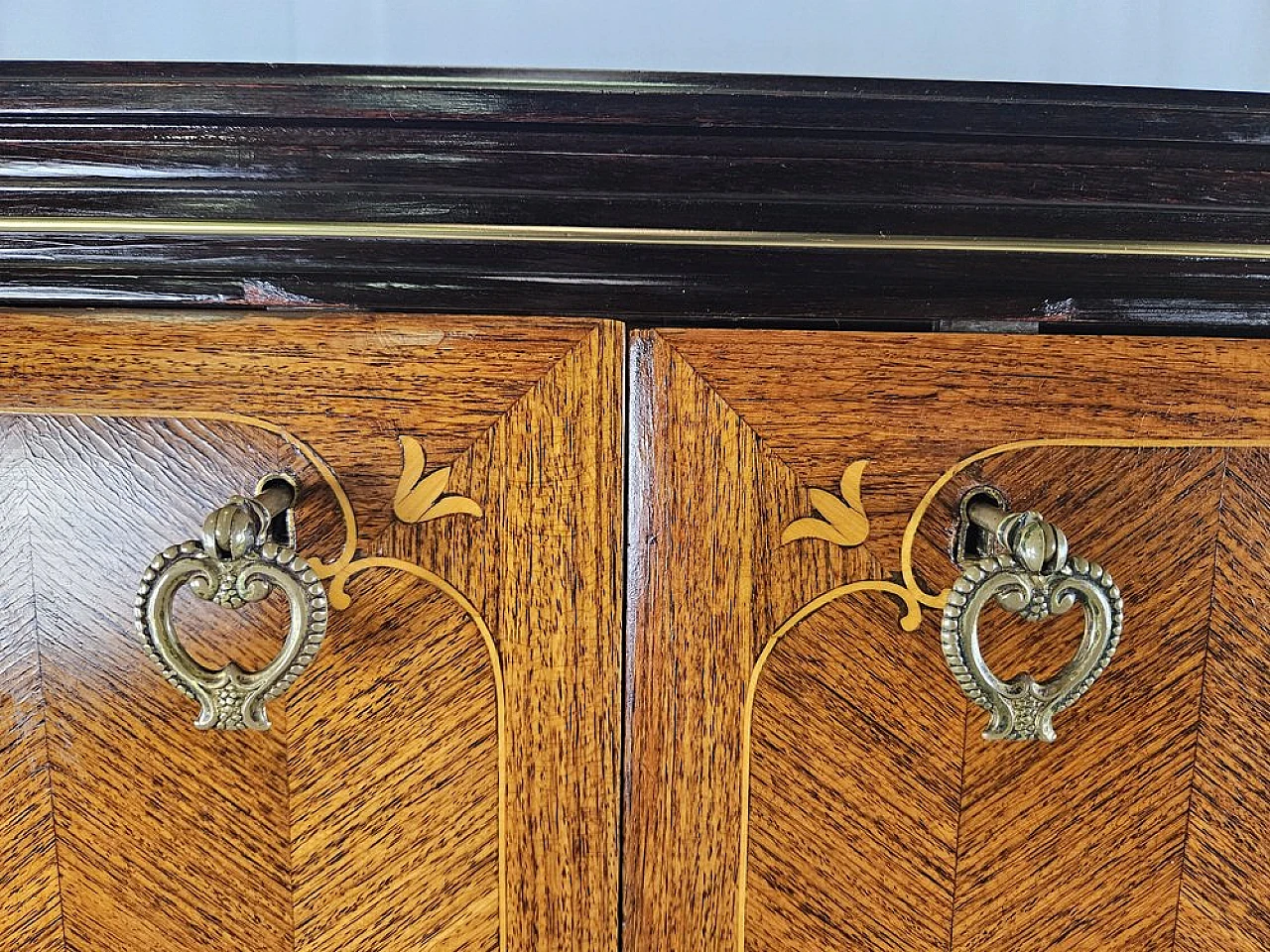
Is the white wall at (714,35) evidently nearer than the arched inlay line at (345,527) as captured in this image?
No

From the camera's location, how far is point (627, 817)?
10.1 inches

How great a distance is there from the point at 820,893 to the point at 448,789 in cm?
12

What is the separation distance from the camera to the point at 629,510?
24cm

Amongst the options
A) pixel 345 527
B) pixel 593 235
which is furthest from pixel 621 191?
pixel 345 527

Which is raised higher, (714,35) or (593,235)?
(714,35)

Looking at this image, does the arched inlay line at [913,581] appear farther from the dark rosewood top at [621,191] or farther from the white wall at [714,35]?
the white wall at [714,35]

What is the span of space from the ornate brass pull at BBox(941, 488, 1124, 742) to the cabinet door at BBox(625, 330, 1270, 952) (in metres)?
0.03

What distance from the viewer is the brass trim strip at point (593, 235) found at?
0.22m

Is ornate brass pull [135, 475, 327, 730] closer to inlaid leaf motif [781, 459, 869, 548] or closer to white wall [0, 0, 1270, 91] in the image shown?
inlaid leaf motif [781, 459, 869, 548]

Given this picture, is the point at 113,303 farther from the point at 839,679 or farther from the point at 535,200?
the point at 839,679

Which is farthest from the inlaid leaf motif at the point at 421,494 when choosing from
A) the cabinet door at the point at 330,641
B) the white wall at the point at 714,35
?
the white wall at the point at 714,35

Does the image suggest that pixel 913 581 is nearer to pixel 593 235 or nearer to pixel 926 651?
pixel 926 651

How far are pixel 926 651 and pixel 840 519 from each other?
47mm

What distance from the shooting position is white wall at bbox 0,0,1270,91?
1.82 feet
